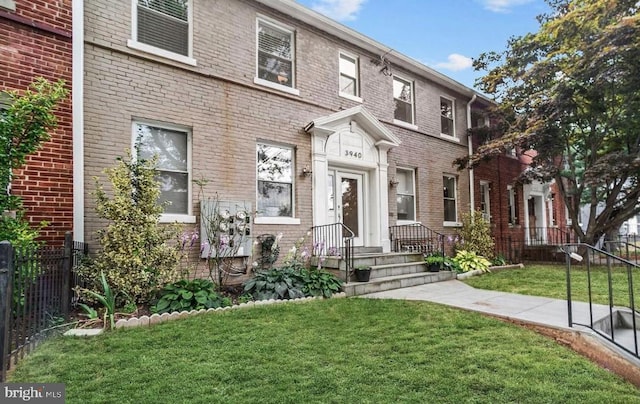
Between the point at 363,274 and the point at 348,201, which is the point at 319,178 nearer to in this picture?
the point at 348,201

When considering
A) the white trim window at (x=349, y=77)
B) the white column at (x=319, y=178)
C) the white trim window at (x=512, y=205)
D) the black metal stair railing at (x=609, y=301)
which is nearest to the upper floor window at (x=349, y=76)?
the white trim window at (x=349, y=77)

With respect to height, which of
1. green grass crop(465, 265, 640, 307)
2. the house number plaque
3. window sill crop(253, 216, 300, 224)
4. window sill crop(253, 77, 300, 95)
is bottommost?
green grass crop(465, 265, 640, 307)

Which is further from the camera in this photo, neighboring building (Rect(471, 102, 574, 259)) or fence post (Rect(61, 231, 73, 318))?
neighboring building (Rect(471, 102, 574, 259))

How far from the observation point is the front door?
30.1 ft

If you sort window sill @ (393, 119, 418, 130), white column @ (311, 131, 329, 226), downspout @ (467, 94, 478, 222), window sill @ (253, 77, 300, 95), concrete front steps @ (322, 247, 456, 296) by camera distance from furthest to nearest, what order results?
1. downspout @ (467, 94, 478, 222)
2. window sill @ (393, 119, 418, 130)
3. white column @ (311, 131, 329, 226)
4. window sill @ (253, 77, 300, 95)
5. concrete front steps @ (322, 247, 456, 296)

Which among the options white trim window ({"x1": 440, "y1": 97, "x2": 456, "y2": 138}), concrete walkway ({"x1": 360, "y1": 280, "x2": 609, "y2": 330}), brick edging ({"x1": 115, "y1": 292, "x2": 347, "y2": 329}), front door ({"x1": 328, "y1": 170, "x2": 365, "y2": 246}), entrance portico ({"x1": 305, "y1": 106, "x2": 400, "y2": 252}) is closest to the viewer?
brick edging ({"x1": 115, "y1": 292, "x2": 347, "y2": 329})

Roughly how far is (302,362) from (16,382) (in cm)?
236

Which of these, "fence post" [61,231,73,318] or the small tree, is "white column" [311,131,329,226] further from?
"fence post" [61,231,73,318]

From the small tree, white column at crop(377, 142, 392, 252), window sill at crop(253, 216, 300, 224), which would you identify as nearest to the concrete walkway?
white column at crop(377, 142, 392, 252)

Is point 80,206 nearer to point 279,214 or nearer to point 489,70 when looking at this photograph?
point 279,214

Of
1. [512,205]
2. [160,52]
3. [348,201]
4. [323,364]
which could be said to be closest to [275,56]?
[160,52]

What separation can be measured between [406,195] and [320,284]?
5.15m

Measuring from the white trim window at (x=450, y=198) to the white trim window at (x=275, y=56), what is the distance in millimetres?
6270

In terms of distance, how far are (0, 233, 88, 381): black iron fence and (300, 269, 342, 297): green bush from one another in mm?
3459
